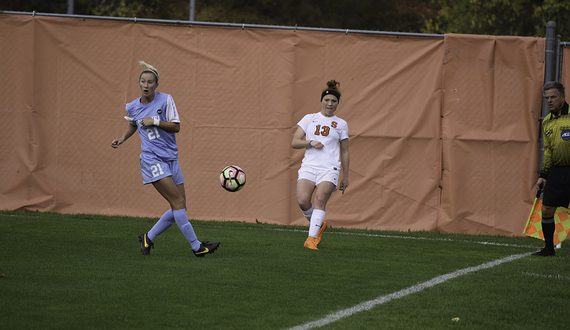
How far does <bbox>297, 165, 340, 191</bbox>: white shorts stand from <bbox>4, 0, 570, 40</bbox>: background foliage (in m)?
15.4

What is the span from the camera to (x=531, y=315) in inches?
185

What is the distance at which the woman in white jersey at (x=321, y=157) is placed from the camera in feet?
25.0

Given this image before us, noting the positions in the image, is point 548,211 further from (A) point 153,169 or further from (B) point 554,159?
(A) point 153,169

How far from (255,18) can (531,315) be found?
23.9 metres

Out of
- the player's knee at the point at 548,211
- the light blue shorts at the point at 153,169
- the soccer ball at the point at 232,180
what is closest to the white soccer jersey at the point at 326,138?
the soccer ball at the point at 232,180

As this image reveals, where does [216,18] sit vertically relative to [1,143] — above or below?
above

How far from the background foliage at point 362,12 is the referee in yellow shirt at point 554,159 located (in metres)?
14.4

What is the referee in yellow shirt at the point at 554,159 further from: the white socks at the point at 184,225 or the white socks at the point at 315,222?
the white socks at the point at 184,225

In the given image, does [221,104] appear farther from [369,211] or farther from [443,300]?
[443,300]

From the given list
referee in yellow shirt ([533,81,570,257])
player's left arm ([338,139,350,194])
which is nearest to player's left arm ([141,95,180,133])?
player's left arm ([338,139,350,194])

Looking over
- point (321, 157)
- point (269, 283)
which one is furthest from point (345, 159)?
point (269, 283)

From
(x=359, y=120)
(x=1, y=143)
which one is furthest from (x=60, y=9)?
(x=359, y=120)

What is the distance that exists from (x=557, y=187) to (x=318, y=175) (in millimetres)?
2805

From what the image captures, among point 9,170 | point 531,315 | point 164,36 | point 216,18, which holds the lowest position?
point 531,315
